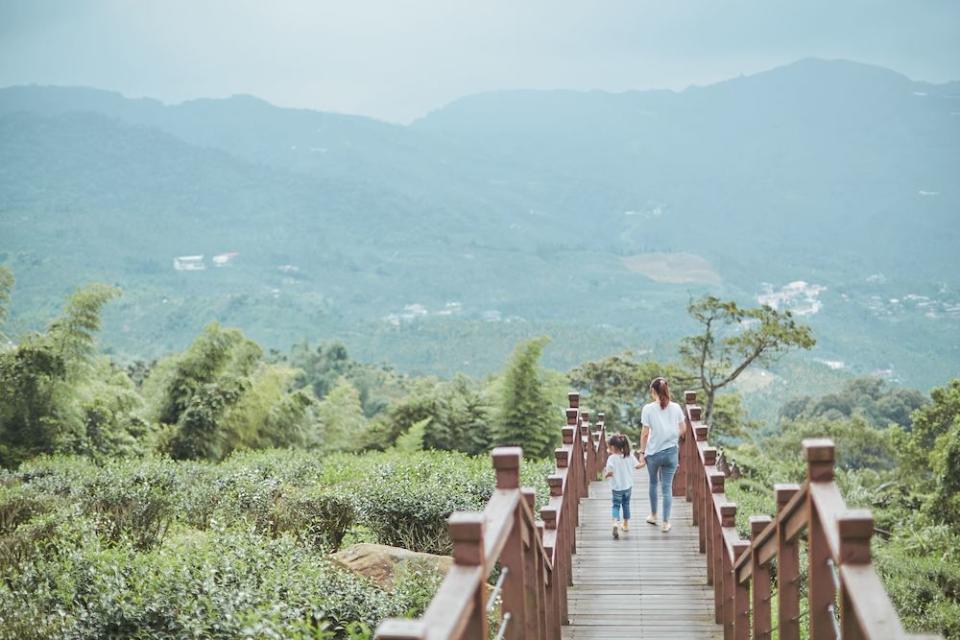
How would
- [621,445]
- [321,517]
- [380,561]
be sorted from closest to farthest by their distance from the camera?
[380,561] → [621,445] → [321,517]

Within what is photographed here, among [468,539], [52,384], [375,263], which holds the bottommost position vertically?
[375,263]

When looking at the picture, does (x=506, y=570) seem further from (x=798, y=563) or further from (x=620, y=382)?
(x=620, y=382)

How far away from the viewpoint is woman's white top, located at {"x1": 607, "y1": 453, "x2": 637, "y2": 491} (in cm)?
765

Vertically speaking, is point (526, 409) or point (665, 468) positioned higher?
point (665, 468)

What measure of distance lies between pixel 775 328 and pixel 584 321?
10902 cm

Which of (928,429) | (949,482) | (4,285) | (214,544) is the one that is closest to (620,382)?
(928,429)

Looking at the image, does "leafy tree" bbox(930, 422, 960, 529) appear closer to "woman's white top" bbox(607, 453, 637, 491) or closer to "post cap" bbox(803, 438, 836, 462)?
"woman's white top" bbox(607, 453, 637, 491)

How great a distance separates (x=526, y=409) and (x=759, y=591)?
20705 millimetres

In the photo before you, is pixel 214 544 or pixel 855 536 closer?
pixel 855 536

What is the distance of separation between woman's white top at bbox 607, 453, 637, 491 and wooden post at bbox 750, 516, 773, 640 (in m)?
3.19

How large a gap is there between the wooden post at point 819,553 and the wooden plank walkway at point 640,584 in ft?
8.19

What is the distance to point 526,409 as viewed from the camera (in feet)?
82.2

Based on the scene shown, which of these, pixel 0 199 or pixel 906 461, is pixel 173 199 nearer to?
pixel 0 199

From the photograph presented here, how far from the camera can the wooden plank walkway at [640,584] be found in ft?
18.7
